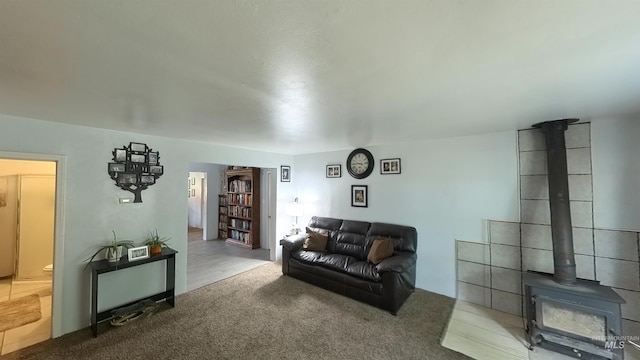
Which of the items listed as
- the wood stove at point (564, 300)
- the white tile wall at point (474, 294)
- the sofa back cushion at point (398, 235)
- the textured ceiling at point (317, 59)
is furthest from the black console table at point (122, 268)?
the wood stove at point (564, 300)

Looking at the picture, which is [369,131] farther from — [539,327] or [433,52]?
[539,327]

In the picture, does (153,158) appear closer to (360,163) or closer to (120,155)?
(120,155)

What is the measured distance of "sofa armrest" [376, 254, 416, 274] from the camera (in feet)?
9.80

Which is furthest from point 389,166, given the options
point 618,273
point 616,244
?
point 618,273

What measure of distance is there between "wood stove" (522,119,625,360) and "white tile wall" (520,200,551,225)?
1.20 feet

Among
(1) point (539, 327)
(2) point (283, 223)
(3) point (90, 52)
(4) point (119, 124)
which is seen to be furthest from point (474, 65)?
(2) point (283, 223)

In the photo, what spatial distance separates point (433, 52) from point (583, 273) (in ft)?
10.5

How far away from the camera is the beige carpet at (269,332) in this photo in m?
2.24

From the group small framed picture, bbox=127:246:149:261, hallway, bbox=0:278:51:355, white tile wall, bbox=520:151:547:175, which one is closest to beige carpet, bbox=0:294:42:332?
hallway, bbox=0:278:51:355

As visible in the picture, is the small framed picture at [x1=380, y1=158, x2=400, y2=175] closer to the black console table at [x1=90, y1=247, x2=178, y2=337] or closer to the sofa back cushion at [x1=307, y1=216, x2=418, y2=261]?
→ the sofa back cushion at [x1=307, y1=216, x2=418, y2=261]

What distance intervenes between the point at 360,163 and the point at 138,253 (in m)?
3.48

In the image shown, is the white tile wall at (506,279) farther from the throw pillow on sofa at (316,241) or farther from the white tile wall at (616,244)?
the throw pillow on sofa at (316,241)

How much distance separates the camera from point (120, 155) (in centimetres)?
293

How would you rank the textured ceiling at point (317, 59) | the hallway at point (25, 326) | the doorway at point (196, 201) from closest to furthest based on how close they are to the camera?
the textured ceiling at point (317, 59) → the hallway at point (25, 326) → the doorway at point (196, 201)
